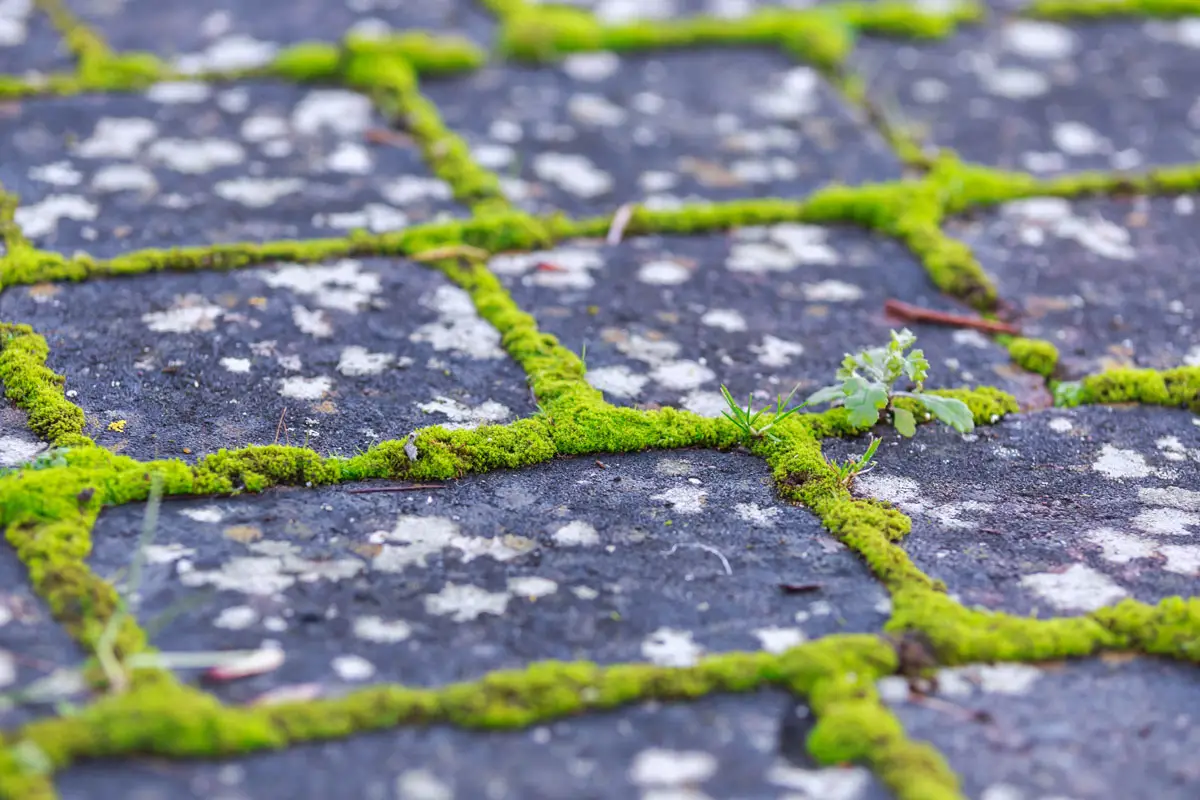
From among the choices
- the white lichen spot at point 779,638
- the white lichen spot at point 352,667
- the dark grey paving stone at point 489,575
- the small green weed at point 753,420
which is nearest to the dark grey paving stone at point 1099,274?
the small green weed at point 753,420

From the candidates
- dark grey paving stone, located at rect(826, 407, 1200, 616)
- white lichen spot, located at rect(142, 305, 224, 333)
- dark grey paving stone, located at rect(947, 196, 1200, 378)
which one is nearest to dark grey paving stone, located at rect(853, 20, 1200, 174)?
dark grey paving stone, located at rect(947, 196, 1200, 378)

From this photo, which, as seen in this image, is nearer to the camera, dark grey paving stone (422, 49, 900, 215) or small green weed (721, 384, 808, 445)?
small green weed (721, 384, 808, 445)

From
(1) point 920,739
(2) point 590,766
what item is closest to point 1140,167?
(1) point 920,739

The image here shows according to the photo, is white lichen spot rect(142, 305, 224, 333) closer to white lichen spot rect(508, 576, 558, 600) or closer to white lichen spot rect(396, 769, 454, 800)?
white lichen spot rect(508, 576, 558, 600)

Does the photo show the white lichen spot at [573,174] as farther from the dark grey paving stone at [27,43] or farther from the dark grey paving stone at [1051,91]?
the dark grey paving stone at [27,43]

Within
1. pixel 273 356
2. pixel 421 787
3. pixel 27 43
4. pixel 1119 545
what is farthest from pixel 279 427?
pixel 27 43

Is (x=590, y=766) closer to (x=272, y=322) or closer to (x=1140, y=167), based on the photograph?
(x=272, y=322)

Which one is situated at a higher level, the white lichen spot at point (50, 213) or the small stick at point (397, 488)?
the white lichen spot at point (50, 213)
